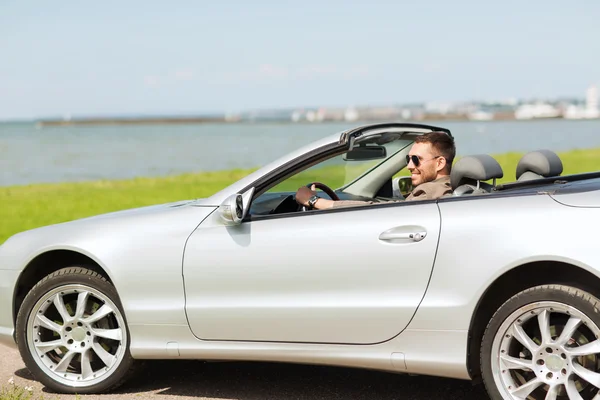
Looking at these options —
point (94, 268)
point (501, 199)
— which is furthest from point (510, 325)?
point (94, 268)

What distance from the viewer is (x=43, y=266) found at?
5082 millimetres

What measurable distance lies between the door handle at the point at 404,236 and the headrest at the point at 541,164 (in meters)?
1.11

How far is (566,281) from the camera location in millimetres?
3764

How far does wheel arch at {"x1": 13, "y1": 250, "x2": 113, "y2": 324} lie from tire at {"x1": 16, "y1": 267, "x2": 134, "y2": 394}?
88mm

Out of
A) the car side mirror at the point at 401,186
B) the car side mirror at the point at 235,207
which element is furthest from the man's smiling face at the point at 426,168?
the car side mirror at the point at 235,207

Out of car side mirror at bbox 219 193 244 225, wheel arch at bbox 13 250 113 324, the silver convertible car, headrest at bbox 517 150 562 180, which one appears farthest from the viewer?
wheel arch at bbox 13 250 113 324

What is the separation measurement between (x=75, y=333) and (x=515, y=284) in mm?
2488

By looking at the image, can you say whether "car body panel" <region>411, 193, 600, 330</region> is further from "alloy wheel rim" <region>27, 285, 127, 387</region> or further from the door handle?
"alloy wheel rim" <region>27, 285, 127, 387</region>

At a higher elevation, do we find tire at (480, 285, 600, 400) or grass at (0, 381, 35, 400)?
tire at (480, 285, 600, 400)

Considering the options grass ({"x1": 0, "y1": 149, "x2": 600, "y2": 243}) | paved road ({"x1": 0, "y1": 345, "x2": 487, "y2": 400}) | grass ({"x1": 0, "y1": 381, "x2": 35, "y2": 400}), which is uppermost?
grass ({"x1": 0, "y1": 381, "x2": 35, "y2": 400})

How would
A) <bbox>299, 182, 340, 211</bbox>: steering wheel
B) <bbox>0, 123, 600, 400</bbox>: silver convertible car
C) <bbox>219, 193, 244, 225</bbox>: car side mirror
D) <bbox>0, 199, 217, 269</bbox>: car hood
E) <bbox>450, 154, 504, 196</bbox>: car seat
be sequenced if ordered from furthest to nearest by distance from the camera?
<bbox>299, 182, 340, 211</bbox>: steering wheel, <bbox>0, 199, 217, 269</bbox>: car hood, <bbox>219, 193, 244, 225</bbox>: car side mirror, <bbox>450, 154, 504, 196</bbox>: car seat, <bbox>0, 123, 600, 400</bbox>: silver convertible car

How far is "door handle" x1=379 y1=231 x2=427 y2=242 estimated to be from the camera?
3973 millimetres

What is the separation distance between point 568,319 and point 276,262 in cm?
142

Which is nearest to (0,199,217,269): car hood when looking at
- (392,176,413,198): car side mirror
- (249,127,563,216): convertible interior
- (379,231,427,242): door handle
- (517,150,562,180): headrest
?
(249,127,563,216): convertible interior
